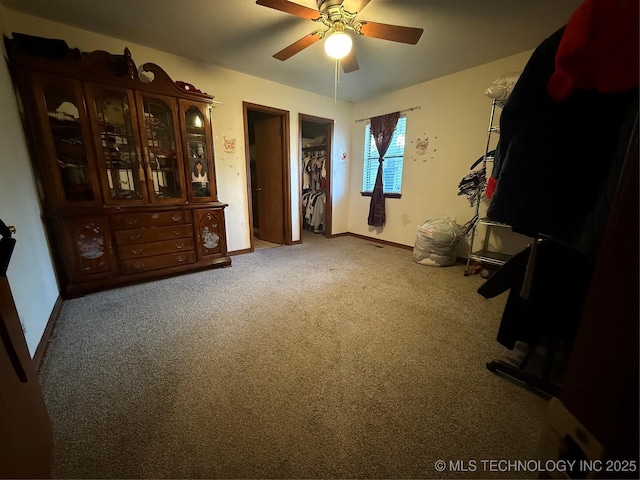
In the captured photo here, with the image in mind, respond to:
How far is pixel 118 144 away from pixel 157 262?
1165 millimetres

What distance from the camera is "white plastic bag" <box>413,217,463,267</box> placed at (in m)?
2.94

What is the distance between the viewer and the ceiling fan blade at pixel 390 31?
5.52 feet

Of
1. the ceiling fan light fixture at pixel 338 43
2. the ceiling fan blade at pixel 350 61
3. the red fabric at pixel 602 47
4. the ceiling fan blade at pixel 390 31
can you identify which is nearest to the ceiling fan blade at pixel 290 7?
the ceiling fan light fixture at pixel 338 43

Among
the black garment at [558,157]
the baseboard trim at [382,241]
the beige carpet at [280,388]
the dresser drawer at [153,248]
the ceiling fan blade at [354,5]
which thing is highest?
the ceiling fan blade at [354,5]

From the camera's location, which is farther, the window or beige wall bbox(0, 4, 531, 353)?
the window

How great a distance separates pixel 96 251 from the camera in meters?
2.21

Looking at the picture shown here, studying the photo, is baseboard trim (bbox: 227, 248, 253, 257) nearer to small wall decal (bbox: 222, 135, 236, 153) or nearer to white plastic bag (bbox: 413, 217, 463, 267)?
small wall decal (bbox: 222, 135, 236, 153)

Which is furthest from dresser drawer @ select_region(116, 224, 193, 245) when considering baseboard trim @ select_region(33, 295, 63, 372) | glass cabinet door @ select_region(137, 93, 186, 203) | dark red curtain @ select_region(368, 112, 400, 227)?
dark red curtain @ select_region(368, 112, 400, 227)

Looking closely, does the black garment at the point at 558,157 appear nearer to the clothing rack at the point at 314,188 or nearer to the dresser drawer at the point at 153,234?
the dresser drawer at the point at 153,234

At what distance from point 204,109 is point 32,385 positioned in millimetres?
2582

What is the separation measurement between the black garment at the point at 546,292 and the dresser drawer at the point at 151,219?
2.71m

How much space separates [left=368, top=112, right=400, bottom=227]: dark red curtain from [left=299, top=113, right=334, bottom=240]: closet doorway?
798mm

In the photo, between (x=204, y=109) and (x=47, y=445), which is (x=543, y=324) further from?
(x=204, y=109)

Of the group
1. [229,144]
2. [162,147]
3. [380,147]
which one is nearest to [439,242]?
[380,147]
